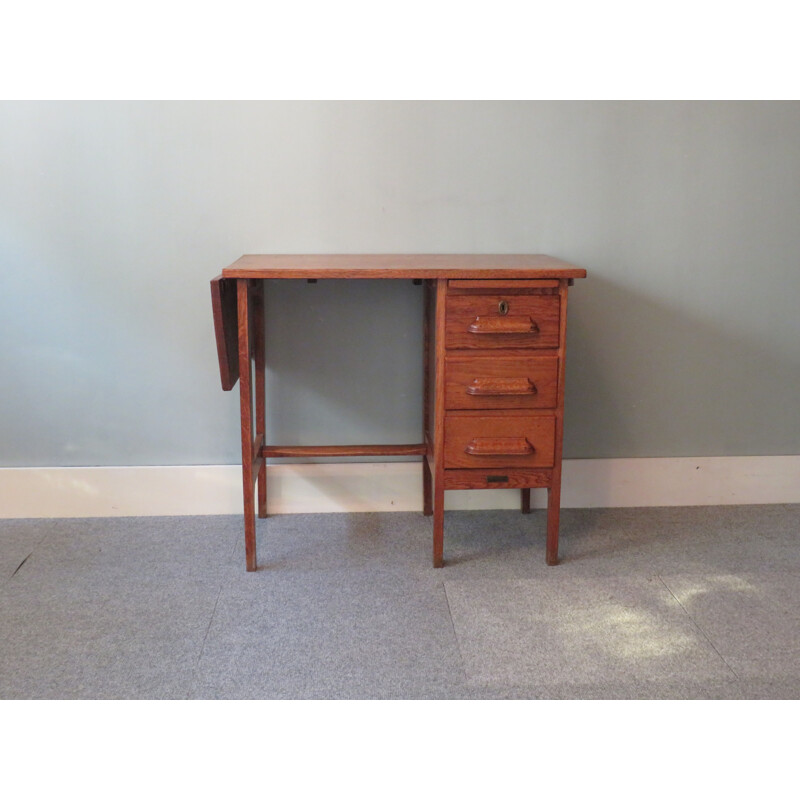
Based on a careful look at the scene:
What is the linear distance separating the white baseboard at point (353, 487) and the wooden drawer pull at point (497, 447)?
0.54 m

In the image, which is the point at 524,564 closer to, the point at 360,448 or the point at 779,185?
the point at 360,448

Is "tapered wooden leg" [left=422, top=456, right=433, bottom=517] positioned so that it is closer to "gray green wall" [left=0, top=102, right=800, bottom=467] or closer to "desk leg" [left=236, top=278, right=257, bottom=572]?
"gray green wall" [left=0, top=102, right=800, bottom=467]

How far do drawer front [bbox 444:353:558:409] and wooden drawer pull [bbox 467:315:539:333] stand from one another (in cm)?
9

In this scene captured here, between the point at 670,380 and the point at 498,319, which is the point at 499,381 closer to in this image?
the point at 498,319

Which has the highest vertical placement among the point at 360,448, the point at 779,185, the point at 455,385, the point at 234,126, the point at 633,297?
the point at 234,126

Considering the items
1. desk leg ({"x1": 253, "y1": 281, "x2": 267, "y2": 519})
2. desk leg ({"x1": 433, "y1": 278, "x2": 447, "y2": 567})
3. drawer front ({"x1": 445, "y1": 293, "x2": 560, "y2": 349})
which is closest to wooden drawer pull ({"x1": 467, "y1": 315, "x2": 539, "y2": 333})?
drawer front ({"x1": 445, "y1": 293, "x2": 560, "y2": 349})

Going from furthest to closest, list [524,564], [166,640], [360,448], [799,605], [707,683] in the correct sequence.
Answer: [360,448] → [524,564] → [799,605] → [166,640] → [707,683]

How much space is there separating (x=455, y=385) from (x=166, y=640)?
42.2 inches

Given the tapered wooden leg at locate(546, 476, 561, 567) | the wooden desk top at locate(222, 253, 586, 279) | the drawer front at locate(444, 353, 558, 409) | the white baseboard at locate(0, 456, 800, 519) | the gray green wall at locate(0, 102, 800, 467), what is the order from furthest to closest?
the white baseboard at locate(0, 456, 800, 519), the gray green wall at locate(0, 102, 800, 467), the tapered wooden leg at locate(546, 476, 561, 567), the drawer front at locate(444, 353, 558, 409), the wooden desk top at locate(222, 253, 586, 279)

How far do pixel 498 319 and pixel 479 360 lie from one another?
133mm

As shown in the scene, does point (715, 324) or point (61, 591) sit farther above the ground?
point (715, 324)

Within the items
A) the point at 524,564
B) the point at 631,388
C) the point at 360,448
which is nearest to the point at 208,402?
the point at 360,448

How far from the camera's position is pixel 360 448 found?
2.92 meters

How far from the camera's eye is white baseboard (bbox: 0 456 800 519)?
306cm
